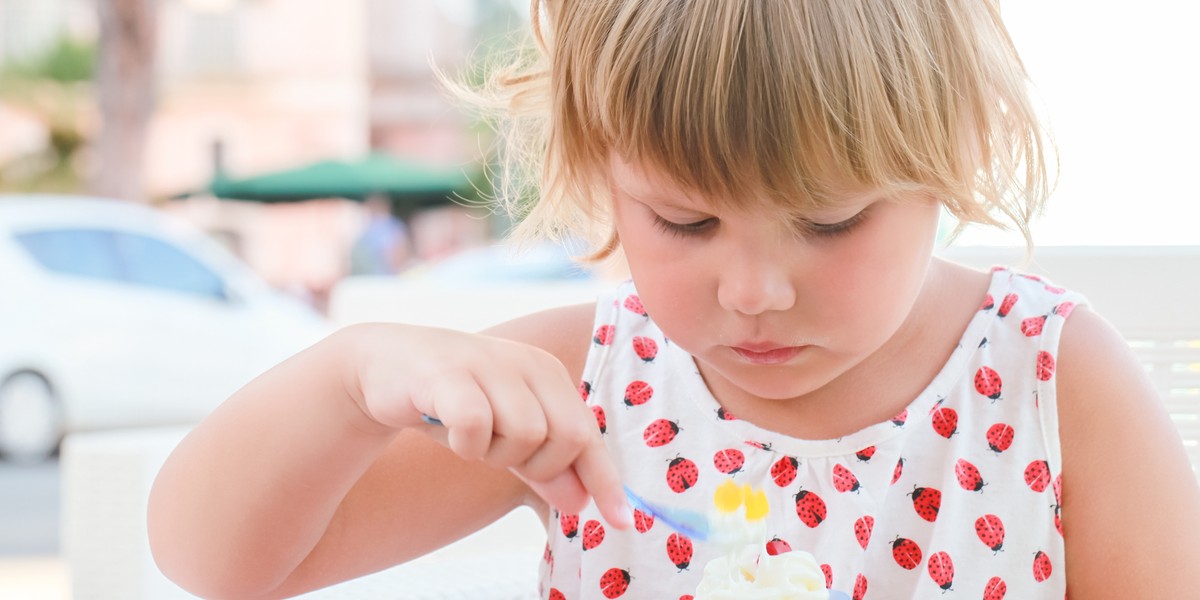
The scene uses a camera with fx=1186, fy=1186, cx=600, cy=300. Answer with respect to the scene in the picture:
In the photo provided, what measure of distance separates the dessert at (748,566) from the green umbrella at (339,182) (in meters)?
12.4

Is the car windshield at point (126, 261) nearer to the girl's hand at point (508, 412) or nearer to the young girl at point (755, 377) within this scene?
the young girl at point (755, 377)

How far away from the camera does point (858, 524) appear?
3.37ft

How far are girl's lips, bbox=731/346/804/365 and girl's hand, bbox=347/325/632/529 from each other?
0.67 ft

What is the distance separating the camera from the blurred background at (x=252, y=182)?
162 cm

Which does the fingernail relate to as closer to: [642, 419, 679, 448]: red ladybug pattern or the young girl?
the young girl

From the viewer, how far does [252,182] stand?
12.8 m

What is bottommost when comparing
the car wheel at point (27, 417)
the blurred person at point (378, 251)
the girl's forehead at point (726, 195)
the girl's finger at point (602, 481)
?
the car wheel at point (27, 417)

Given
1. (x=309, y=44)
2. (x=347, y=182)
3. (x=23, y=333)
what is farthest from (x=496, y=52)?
(x=309, y=44)

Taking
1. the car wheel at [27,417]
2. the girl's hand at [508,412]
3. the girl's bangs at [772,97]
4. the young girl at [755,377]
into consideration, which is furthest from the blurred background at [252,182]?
the girl's hand at [508,412]

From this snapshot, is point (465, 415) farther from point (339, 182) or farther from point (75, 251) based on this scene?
point (339, 182)

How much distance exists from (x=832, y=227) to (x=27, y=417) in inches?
Answer: 234

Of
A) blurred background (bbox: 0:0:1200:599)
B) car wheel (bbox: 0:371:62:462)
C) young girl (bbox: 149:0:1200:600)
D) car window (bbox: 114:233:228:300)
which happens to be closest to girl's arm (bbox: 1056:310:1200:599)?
young girl (bbox: 149:0:1200:600)

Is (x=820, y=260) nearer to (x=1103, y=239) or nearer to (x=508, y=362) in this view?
(x=508, y=362)

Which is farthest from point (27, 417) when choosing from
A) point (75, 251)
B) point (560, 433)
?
point (560, 433)
